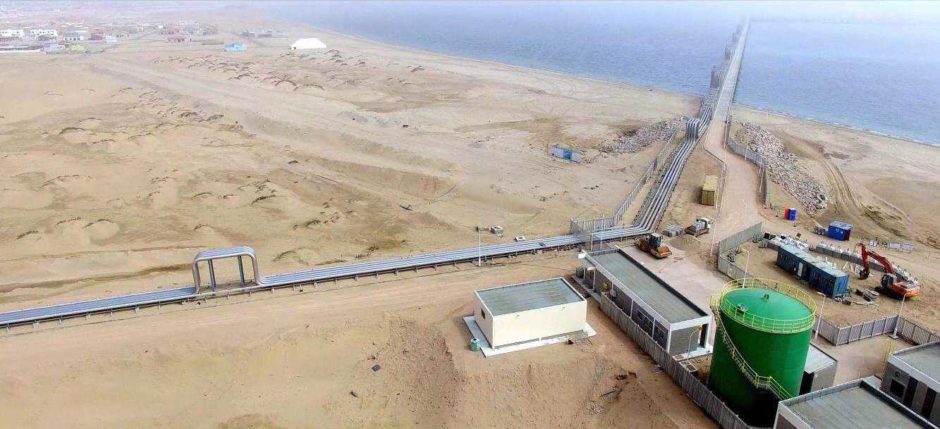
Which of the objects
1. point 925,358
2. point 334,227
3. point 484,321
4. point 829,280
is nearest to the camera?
point 925,358

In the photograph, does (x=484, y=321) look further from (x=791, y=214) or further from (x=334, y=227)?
(x=791, y=214)

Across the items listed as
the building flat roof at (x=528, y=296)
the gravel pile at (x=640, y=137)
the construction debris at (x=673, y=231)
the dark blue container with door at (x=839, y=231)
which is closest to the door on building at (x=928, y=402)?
the building flat roof at (x=528, y=296)

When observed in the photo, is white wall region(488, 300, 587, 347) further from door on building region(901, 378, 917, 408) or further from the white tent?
the white tent

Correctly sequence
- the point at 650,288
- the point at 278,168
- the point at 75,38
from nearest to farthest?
the point at 650,288
the point at 278,168
the point at 75,38

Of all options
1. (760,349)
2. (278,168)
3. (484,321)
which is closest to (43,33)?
(278,168)

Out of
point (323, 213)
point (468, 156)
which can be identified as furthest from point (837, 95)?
point (323, 213)
